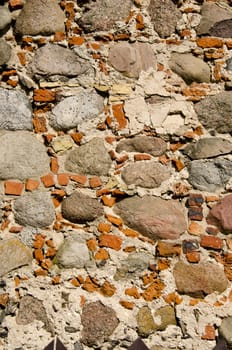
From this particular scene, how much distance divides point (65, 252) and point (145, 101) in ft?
2.36

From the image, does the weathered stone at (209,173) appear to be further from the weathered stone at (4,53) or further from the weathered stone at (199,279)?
the weathered stone at (4,53)

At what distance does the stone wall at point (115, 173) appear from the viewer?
2121 mm

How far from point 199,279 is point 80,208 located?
543 millimetres

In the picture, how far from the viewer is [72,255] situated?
2.17m

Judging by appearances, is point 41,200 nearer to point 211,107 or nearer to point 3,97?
point 3,97

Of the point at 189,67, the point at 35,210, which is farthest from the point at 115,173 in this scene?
the point at 189,67

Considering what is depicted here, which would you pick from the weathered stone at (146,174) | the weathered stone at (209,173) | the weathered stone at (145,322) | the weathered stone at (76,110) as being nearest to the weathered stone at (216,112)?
the weathered stone at (209,173)

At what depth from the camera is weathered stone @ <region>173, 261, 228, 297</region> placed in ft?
Result: 7.06

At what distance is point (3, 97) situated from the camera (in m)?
2.33

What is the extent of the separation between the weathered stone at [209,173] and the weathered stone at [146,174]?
0.11 m

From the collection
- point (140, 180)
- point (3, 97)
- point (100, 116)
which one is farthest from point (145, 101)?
point (3, 97)

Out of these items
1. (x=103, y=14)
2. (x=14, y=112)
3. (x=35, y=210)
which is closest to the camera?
(x=35, y=210)

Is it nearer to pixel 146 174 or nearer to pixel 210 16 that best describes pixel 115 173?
pixel 146 174

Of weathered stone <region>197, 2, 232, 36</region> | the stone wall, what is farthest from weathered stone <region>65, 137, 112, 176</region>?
weathered stone <region>197, 2, 232, 36</region>
